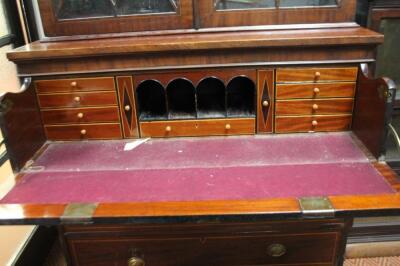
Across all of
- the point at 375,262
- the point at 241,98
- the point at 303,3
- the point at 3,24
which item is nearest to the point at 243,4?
the point at 303,3

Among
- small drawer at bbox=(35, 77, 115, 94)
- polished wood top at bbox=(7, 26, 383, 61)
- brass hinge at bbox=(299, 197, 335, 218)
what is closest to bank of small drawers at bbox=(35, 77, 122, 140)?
small drawer at bbox=(35, 77, 115, 94)

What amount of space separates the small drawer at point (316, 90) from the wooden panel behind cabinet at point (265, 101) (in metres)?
0.03

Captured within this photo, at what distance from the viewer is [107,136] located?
126 centimetres

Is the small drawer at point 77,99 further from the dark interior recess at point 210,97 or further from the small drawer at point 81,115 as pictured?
the dark interior recess at point 210,97

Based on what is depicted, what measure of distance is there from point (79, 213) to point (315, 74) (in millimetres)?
819

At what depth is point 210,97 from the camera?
1350 millimetres

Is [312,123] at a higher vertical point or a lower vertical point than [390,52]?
lower

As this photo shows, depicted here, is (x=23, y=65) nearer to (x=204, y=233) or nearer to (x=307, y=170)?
(x=204, y=233)

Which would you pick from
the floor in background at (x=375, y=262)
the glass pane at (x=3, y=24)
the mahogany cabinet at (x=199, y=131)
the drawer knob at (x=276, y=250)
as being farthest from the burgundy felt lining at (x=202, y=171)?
the floor in background at (x=375, y=262)

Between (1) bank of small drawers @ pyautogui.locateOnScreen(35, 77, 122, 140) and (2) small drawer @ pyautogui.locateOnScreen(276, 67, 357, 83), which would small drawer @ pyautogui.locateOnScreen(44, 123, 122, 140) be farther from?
(2) small drawer @ pyautogui.locateOnScreen(276, 67, 357, 83)

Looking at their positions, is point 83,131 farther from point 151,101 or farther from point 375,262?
point 375,262

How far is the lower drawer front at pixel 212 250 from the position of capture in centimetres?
106

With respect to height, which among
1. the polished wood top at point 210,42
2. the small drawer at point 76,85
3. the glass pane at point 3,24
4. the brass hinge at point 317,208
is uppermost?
the glass pane at point 3,24

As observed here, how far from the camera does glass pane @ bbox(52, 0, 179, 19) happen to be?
1.25 m
